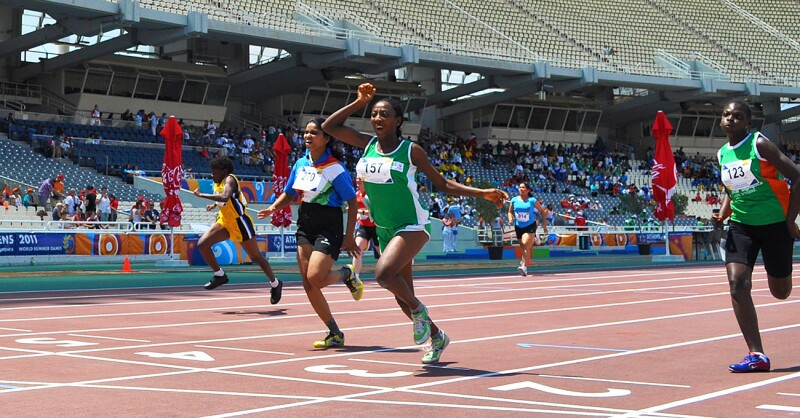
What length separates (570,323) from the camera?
1212 cm

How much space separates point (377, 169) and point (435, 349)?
1413mm

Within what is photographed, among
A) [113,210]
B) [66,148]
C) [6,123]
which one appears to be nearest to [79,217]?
[113,210]

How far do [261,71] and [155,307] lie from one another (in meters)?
36.6

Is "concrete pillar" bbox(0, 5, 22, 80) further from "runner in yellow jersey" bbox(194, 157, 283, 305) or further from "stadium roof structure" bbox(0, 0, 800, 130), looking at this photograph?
"runner in yellow jersey" bbox(194, 157, 283, 305)

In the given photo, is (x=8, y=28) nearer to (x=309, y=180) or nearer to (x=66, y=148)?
(x=66, y=148)

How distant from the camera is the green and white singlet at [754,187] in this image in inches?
333

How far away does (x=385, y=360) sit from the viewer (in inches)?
344

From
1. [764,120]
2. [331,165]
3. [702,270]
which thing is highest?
[764,120]

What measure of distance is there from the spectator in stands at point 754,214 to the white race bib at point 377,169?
8.30 feet

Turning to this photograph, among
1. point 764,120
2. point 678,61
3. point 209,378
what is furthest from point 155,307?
point 764,120

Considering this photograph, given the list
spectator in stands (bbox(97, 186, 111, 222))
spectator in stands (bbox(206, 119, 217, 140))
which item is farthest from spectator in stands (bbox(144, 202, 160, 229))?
spectator in stands (bbox(206, 119, 217, 140))

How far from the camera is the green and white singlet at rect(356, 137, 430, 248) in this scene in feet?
28.1

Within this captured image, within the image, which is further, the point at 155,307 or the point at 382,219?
the point at 155,307

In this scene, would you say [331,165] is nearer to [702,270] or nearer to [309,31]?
[702,270]
